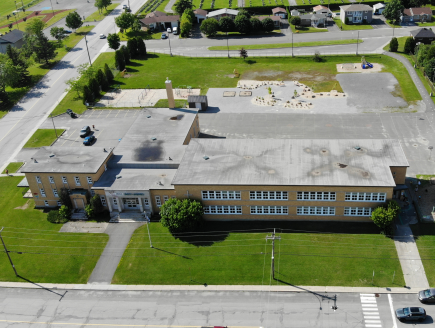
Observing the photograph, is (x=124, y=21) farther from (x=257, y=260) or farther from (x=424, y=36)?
(x=257, y=260)

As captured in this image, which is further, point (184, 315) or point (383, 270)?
point (383, 270)

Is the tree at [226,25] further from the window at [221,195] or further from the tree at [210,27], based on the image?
the window at [221,195]

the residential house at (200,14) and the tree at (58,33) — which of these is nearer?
the tree at (58,33)

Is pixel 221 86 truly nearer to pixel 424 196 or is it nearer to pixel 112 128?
→ pixel 112 128

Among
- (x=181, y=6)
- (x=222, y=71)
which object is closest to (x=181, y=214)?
(x=222, y=71)

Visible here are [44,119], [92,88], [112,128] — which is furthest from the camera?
[92,88]

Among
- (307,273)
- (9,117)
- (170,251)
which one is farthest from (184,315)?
(9,117)

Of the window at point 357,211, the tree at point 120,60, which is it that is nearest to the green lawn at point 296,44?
the tree at point 120,60

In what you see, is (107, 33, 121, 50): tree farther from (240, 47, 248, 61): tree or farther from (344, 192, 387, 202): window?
(344, 192, 387, 202): window
